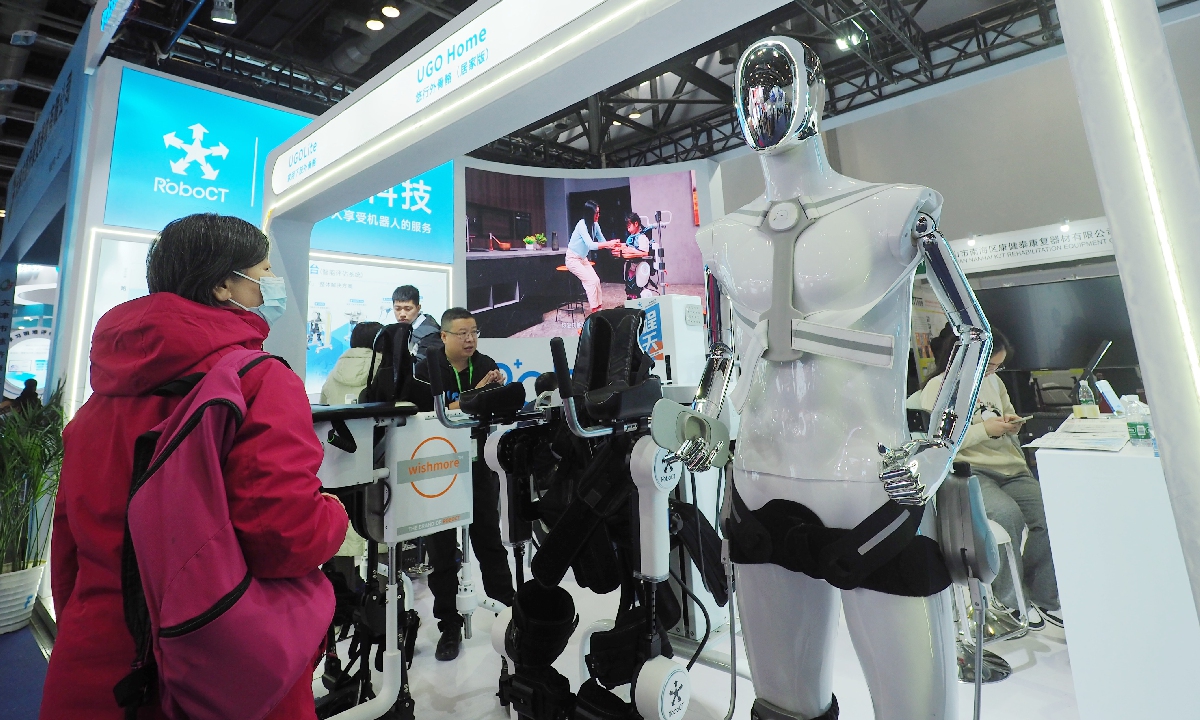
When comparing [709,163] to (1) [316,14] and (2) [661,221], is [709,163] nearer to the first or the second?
A: (2) [661,221]

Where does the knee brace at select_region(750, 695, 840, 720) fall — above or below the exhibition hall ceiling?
below

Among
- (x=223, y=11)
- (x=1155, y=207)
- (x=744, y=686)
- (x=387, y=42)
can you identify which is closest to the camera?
(x=1155, y=207)

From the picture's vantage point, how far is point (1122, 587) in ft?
5.73

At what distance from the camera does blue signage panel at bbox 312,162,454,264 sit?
19.6 ft

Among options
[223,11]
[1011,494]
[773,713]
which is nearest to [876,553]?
[773,713]

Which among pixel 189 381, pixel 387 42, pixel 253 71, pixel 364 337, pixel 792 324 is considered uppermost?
pixel 387 42

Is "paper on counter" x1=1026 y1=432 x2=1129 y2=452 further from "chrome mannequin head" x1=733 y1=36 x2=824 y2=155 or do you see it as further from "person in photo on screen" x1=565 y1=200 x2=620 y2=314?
"person in photo on screen" x1=565 y1=200 x2=620 y2=314

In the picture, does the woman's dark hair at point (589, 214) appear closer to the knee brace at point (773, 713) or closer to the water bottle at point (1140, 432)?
the water bottle at point (1140, 432)

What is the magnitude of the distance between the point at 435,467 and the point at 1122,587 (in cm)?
224

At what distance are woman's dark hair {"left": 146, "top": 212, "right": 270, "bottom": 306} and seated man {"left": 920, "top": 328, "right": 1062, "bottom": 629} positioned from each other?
3197 millimetres

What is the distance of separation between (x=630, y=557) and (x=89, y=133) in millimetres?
5374

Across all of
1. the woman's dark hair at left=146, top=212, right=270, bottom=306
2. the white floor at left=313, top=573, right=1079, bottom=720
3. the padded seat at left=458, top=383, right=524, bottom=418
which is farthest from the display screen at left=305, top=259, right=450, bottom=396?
the woman's dark hair at left=146, top=212, right=270, bottom=306

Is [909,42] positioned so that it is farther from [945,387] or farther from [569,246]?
[945,387]

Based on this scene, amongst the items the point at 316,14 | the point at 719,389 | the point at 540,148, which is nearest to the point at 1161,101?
the point at 719,389
